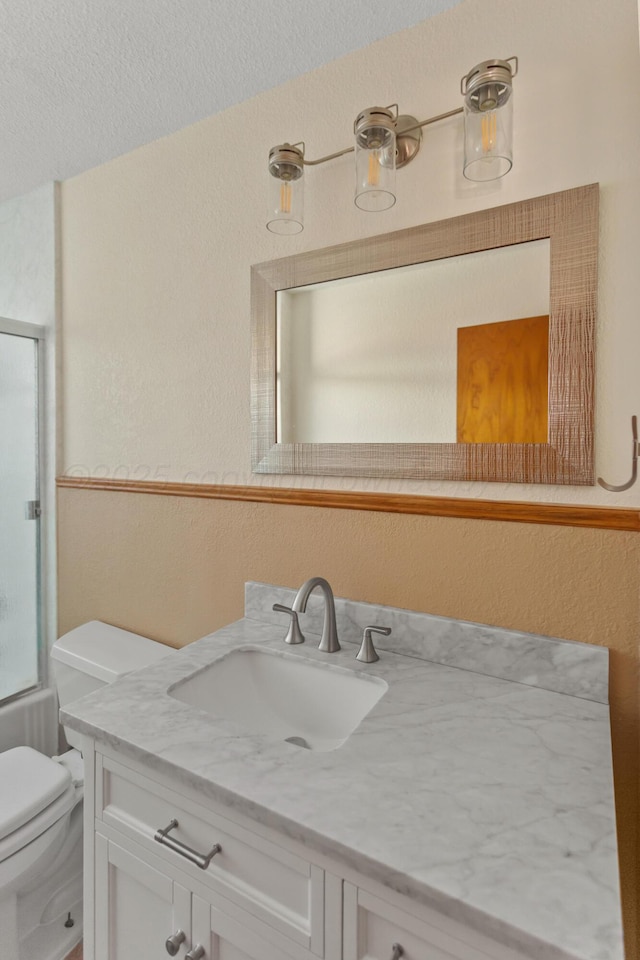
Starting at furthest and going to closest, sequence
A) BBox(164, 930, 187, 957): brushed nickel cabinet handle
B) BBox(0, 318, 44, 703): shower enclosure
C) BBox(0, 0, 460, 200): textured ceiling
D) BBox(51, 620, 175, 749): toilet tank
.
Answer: BBox(0, 318, 44, 703): shower enclosure, BBox(51, 620, 175, 749): toilet tank, BBox(0, 0, 460, 200): textured ceiling, BBox(164, 930, 187, 957): brushed nickel cabinet handle

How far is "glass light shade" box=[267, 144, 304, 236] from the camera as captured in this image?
4.31 feet

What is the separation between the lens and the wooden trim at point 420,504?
1036 mm

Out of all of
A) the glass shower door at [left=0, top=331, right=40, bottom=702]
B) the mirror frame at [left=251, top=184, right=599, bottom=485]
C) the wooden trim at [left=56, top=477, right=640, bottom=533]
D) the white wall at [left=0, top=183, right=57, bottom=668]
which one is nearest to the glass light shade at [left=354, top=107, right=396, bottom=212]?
the mirror frame at [left=251, top=184, right=599, bottom=485]

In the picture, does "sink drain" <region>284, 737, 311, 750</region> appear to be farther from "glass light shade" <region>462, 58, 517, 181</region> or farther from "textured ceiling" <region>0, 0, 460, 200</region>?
"textured ceiling" <region>0, 0, 460, 200</region>

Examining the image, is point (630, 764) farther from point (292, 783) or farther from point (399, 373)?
point (399, 373)

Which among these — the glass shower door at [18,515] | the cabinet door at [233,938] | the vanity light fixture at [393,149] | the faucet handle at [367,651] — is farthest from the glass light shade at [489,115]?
the glass shower door at [18,515]

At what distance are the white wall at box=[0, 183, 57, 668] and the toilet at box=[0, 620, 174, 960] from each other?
47 cm

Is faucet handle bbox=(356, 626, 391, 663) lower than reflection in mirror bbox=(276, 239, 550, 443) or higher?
lower

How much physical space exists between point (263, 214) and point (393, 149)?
44 cm

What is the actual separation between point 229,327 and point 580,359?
962mm

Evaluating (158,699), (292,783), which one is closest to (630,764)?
(292,783)

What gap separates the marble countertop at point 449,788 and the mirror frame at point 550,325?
46cm

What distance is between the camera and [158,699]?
1.00 m

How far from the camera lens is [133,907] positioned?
922mm
